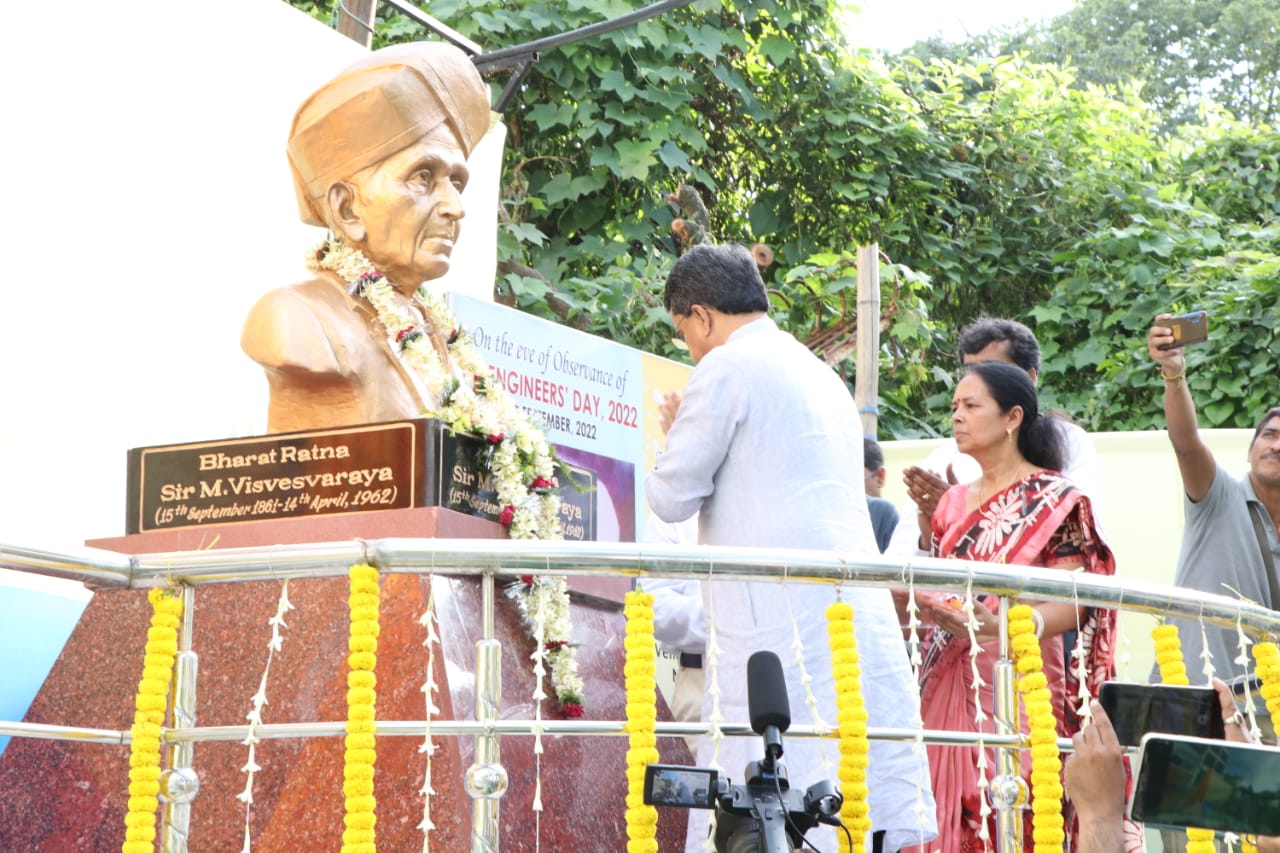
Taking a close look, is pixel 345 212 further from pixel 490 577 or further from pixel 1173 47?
pixel 1173 47

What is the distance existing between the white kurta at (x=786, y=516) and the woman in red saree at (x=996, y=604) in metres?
0.25

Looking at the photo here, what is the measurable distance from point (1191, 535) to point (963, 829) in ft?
5.02

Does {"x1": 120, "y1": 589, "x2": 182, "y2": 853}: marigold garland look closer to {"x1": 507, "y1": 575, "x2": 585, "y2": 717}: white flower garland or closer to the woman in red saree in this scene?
{"x1": 507, "y1": 575, "x2": 585, "y2": 717}: white flower garland

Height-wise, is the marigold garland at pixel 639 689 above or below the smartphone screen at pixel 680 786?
above

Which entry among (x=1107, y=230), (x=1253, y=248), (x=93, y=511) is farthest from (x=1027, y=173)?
(x=93, y=511)

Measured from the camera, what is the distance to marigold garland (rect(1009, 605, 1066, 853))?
332 centimetres

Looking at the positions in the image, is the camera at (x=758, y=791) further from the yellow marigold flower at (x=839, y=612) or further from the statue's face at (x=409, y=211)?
the statue's face at (x=409, y=211)

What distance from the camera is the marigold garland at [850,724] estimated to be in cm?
332

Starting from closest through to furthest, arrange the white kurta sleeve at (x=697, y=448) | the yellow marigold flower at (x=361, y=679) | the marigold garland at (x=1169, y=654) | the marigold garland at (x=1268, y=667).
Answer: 1. the yellow marigold flower at (x=361, y=679)
2. the marigold garland at (x=1169, y=654)
3. the marigold garland at (x=1268, y=667)
4. the white kurta sleeve at (x=697, y=448)

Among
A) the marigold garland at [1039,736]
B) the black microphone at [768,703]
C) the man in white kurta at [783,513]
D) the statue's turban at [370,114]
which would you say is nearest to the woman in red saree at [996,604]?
the man in white kurta at [783,513]

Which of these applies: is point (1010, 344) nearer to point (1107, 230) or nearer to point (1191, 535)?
point (1191, 535)

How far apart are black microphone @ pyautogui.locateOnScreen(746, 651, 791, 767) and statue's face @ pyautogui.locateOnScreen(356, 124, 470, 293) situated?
10.4 feet

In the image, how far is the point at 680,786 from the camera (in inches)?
105

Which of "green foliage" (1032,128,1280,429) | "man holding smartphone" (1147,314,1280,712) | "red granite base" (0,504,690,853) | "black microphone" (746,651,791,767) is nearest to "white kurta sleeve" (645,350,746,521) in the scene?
"red granite base" (0,504,690,853)
